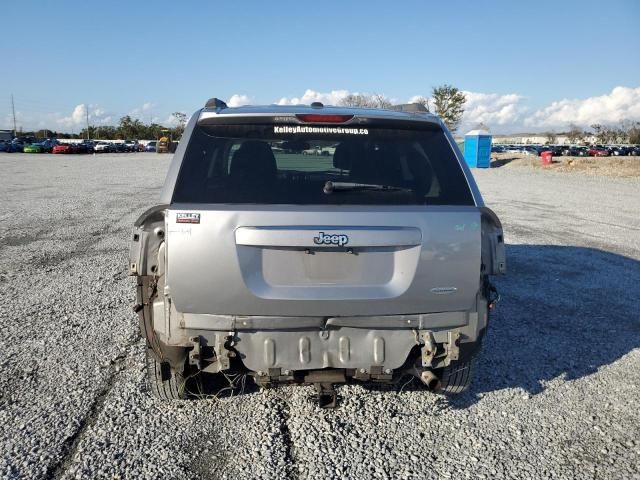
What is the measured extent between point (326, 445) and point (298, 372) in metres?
0.49

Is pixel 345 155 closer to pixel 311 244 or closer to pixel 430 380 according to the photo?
pixel 311 244

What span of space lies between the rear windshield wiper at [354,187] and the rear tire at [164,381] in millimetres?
1496

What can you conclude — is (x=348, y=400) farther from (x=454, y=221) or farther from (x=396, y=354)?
(x=454, y=221)

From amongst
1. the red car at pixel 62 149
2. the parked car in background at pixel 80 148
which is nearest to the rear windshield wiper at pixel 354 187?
the red car at pixel 62 149

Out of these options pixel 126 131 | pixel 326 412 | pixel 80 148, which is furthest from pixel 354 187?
pixel 126 131

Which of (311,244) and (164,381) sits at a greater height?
(311,244)

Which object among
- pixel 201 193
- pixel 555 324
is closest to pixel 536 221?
pixel 555 324

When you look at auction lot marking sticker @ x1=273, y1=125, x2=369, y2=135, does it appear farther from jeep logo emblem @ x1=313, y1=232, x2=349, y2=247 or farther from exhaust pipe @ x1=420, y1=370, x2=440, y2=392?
exhaust pipe @ x1=420, y1=370, x2=440, y2=392

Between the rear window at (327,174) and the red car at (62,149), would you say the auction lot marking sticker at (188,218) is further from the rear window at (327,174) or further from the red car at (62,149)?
the red car at (62,149)

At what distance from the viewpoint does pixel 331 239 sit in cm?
284

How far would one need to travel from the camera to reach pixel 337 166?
3.73 m

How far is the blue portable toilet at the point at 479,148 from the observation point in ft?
131

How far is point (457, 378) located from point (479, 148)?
38.8 metres

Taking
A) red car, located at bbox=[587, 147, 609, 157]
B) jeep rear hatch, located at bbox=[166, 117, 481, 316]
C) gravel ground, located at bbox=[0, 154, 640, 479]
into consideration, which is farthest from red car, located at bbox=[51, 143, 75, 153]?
jeep rear hatch, located at bbox=[166, 117, 481, 316]
